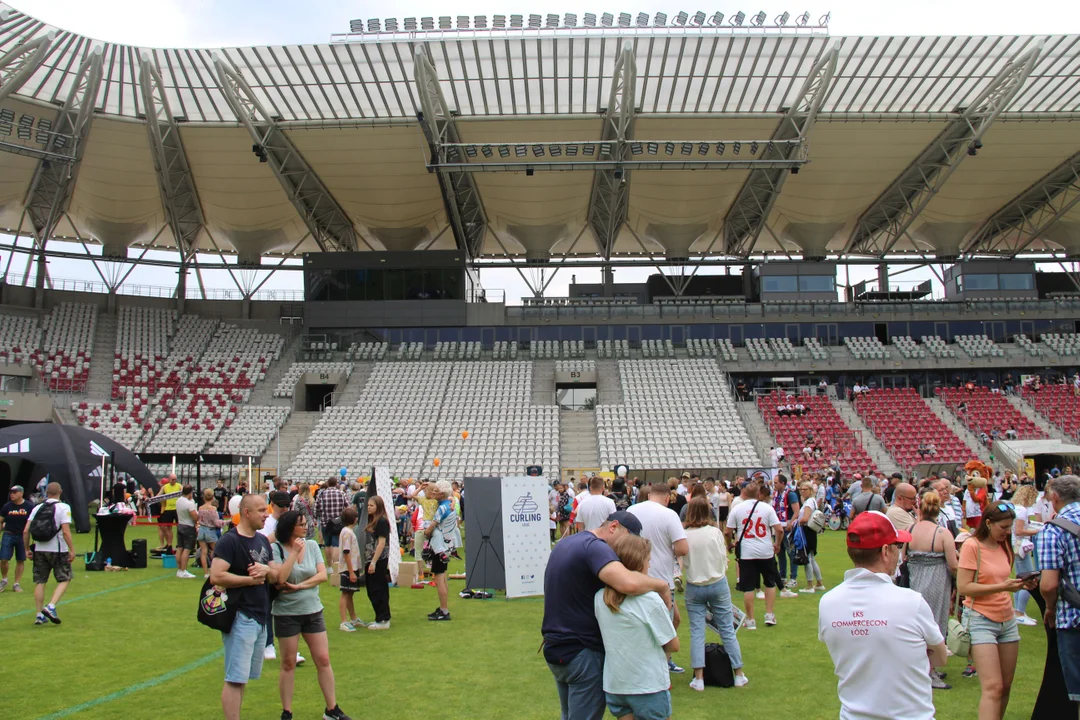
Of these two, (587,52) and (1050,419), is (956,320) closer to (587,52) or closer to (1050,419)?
(1050,419)

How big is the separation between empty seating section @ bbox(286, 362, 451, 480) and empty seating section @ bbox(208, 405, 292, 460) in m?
1.75

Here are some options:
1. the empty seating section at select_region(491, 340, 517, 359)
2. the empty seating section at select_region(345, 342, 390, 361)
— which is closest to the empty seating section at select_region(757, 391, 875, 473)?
the empty seating section at select_region(491, 340, 517, 359)

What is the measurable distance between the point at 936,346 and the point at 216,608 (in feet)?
137

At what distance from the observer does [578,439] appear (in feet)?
113

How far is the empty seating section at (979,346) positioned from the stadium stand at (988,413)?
6.47 feet

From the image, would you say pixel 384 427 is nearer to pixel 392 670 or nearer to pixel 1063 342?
pixel 392 670

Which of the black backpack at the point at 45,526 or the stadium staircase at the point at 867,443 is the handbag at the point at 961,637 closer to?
the black backpack at the point at 45,526

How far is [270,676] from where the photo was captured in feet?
25.9

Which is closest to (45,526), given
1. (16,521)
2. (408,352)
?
(16,521)

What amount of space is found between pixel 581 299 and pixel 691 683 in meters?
36.7

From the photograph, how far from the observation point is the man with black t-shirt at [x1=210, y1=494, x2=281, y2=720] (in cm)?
557

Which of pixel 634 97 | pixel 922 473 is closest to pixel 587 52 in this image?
pixel 634 97

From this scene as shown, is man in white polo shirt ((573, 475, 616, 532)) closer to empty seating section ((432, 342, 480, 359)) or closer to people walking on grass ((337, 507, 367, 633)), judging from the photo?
people walking on grass ((337, 507, 367, 633))

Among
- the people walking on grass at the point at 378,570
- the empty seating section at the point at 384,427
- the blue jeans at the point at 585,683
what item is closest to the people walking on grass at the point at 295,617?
the blue jeans at the point at 585,683
